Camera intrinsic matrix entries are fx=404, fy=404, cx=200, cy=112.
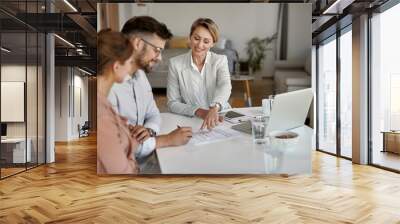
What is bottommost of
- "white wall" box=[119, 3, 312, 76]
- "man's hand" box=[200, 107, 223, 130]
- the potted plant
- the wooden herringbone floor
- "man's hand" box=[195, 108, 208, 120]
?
the wooden herringbone floor

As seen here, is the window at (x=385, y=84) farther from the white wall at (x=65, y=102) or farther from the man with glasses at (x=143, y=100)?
the white wall at (x=65, y=102)

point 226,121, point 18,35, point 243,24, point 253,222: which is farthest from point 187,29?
point 253,222

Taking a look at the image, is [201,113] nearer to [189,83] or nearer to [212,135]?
[212,135]

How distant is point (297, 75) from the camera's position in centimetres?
586

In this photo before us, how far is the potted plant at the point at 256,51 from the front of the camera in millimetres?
5852

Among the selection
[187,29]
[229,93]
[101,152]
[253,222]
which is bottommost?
[253,222]

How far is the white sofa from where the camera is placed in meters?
5.81

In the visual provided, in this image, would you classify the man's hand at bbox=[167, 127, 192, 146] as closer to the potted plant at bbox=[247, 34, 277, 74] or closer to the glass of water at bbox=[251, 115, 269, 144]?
the glass of water at bbox=[251, 115, 269, 144]

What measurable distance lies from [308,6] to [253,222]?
3.55 meters

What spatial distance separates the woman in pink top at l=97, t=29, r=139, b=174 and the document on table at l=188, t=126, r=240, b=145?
83 cm

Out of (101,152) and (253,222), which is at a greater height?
(101,152)

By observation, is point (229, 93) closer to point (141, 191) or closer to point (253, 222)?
point (141, 191)

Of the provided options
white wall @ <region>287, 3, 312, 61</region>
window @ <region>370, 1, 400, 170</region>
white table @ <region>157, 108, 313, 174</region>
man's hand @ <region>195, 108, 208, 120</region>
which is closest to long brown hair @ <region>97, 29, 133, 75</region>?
white table @ <region>157, 108, 313, 174</region>

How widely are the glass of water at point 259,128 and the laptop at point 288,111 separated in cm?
6
